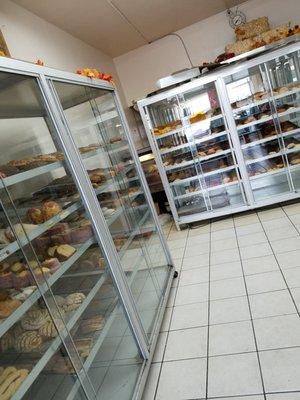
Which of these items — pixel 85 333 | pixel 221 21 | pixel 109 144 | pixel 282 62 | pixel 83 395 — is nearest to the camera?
pixel 83 395

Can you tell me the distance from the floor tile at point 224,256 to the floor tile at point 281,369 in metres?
1.47

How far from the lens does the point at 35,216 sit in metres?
1.78

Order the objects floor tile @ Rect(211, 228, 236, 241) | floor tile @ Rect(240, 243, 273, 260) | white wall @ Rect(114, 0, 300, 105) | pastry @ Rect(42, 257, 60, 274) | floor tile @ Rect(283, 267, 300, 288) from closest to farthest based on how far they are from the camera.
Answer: pastry @ Rect(42, 257, 60, 274)
floor tile @ Rect(283, 267, 300, 288)
floor tile @ Rect(240, 243, 273, 260)
floor tile @ Rect(211, 228, 236, 241)
white wall @ Rect(114, 0, 300, 105)

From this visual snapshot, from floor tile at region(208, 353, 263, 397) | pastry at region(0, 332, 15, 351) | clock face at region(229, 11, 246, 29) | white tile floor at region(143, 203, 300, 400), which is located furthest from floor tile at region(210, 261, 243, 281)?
clock face at region(229, 11, 246, 29)

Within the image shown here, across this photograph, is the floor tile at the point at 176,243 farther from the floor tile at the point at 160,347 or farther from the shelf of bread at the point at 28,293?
the shelf of bread at the point at 28,293

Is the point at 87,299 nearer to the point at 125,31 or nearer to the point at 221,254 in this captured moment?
the point at 221,254

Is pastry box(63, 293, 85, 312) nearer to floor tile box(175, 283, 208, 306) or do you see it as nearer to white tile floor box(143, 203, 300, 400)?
white tile floor box(143, 203, 300, 400)

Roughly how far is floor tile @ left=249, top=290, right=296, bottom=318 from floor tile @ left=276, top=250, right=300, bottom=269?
433 millimetres

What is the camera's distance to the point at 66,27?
4.02 m

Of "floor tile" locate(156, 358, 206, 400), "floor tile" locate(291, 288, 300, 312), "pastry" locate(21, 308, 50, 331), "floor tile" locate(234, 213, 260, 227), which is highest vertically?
"pastry" locate(21, 308, 50, 331)

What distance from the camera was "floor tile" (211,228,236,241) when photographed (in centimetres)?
414

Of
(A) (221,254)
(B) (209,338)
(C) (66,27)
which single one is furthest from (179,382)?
(C) (66,27)

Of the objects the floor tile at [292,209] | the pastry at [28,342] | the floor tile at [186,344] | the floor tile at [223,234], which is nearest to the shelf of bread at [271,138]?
the floor tile at [292,209]

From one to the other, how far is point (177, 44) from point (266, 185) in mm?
3063
